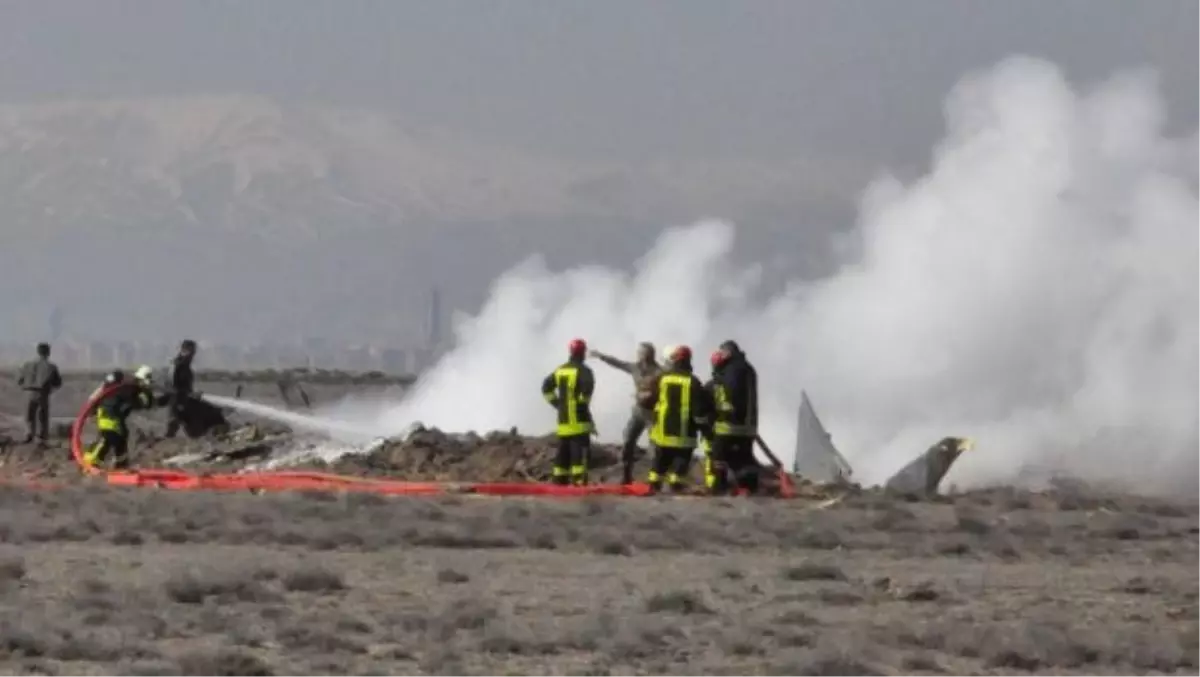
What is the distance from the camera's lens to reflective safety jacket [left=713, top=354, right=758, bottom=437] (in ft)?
86.6

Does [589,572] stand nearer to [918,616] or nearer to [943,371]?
[918,616]

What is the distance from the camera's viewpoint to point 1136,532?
22891 mm

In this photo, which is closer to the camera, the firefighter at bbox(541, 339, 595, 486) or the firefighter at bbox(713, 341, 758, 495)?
the firefighter at bbox(713, 341, 758, 495)

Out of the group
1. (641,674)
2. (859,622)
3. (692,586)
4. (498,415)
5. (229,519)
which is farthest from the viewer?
(498,415)

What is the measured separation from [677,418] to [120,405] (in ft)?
27.4

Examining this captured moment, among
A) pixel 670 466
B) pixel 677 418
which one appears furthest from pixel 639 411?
pixel 677 418

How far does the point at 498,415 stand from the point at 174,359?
7739mm

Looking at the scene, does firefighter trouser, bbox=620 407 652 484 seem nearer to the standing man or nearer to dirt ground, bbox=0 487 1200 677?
the standing man

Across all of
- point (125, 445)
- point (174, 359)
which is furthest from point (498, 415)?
point (125, 445)

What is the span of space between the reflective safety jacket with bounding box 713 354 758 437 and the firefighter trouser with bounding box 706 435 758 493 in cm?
16

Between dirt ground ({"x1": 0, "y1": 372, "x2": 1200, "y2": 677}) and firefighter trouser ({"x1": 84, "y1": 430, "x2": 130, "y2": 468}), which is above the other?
firefighter trouser ({"x1": 84, "y1": 430, "x2": 130, "y2": 468})

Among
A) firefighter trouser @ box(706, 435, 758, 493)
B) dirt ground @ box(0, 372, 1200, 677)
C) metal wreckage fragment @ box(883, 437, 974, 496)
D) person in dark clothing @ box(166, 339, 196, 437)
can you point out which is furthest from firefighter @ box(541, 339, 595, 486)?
person in dark clothing @ box(166, 339, 196, 437)

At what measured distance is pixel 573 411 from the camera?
27578 millimetres

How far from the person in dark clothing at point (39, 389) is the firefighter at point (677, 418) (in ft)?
44.9
